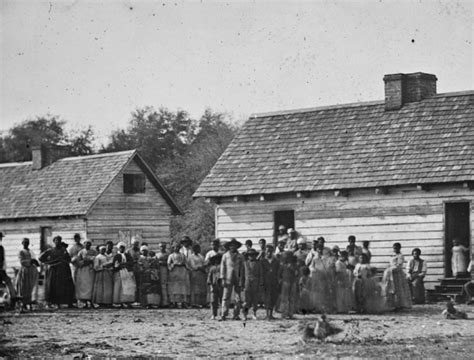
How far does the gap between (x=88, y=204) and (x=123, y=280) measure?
13.2 m

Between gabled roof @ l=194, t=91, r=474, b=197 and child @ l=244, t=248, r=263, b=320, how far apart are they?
22.8ft

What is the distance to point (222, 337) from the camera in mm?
17078

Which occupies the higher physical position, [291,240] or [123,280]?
[291,240]

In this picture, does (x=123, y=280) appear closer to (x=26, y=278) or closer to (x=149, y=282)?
(x=149, y=282)

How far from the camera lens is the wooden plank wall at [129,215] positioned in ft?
128

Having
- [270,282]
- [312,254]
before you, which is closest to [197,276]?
[312,254]

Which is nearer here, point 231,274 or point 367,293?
point 231,274

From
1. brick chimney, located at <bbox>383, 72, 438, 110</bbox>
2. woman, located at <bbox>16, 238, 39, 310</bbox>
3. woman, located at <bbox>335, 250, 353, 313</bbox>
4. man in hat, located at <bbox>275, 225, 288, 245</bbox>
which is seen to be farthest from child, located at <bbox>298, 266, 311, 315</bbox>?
brick chimney, located at <bbox>383, 72, 438, 110</bbox>

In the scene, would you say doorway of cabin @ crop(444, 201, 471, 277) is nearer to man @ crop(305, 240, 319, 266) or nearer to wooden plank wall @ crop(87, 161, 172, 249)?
man @ crop(305, 240, 319, 266)

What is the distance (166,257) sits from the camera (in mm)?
26109

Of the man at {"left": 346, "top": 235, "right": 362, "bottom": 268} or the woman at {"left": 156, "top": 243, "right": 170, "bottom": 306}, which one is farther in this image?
the woman at {"left": 156, "top": 243, "right": 170, "bottom": 306}

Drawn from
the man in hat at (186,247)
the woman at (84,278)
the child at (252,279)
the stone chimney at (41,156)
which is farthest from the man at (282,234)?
the stone chimney at (41,156)

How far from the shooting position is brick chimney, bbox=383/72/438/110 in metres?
29.7

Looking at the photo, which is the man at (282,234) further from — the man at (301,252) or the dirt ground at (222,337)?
the dirt ground at (222,337)
